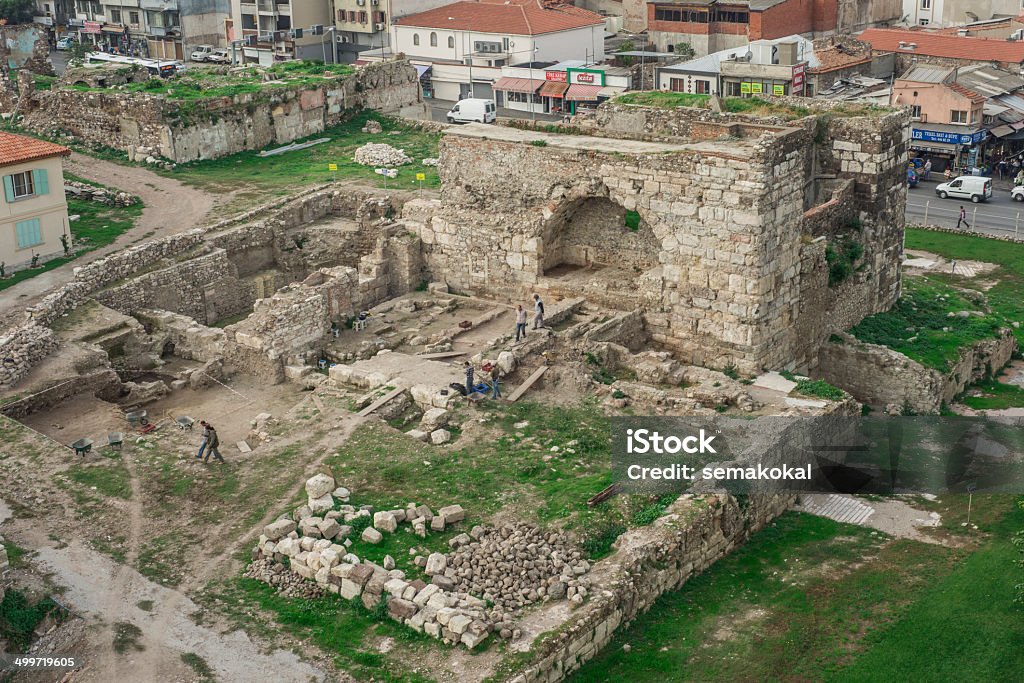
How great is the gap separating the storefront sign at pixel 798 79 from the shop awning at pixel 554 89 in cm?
1098

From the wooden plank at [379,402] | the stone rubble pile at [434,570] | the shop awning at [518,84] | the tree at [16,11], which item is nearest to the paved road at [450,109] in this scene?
the shop awning at [518,84]

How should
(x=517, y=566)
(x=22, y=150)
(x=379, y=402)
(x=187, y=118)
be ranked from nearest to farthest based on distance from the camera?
1. (x=517, y=566)
2. (x=379, y=402)
3. (x=22, y=150)
4. (x=187, y=118)

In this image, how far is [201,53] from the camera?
79.4 meters

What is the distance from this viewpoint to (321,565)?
2330 cm

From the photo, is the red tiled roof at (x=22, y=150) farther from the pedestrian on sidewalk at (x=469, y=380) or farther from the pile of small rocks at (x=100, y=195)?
the pedestrian on sidewalk at (x=469, y=380)

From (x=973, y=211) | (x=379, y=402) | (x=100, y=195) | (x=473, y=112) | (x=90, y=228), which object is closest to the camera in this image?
(x=379, y=402)

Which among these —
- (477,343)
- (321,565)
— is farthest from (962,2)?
(321,565)

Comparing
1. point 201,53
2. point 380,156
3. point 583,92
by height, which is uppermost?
point 201,53

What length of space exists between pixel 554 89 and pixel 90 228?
32.4 metres

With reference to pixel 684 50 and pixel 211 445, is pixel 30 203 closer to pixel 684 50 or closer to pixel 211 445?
pixel 211 445

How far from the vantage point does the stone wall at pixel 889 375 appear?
112ft

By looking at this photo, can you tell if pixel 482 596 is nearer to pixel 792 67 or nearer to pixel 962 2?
pixel 792 67

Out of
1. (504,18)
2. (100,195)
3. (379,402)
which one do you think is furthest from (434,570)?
(504,18)

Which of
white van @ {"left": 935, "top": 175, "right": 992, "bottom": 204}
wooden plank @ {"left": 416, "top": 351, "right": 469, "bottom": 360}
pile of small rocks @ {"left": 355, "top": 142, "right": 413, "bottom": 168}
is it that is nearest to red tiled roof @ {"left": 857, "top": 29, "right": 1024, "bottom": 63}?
white van @ {"left": 935, "top": 175, "right": 992, "bottom": 204}
